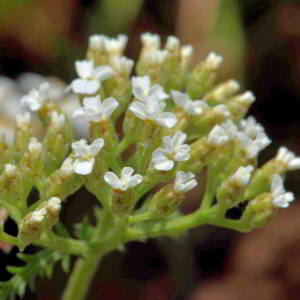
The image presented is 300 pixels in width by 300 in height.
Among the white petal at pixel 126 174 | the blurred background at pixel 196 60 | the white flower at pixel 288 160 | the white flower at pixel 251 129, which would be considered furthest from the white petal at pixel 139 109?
the blurred background at pixel 196 60

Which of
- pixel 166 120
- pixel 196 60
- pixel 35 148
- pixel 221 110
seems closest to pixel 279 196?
pixel 221 110

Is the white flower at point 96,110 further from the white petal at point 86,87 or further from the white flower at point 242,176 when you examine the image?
the white flower at point 242,176

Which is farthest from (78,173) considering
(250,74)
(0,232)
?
(250,74)

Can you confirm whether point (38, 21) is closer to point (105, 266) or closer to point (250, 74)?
point (250, 74)

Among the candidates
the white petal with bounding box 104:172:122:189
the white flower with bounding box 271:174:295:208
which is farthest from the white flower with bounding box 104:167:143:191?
the white flower with bounding box 271:174:295:208

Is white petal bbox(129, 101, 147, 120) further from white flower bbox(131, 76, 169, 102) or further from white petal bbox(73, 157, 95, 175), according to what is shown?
white petal bbox(73, 157, 95, 175)

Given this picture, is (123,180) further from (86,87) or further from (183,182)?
(86,87)
